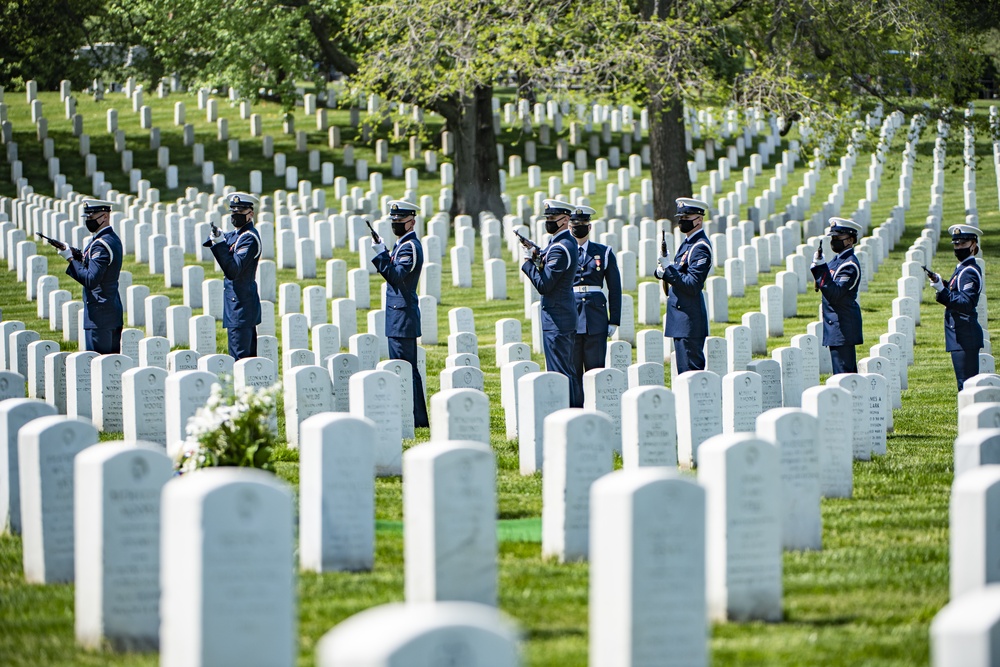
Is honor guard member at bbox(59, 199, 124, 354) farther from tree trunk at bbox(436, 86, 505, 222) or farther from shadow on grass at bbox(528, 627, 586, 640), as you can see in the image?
tree trunk at bbox(436, 86, 505, 222)

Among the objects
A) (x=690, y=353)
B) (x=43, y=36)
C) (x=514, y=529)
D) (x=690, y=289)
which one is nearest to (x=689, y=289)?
(x=690, y=289)

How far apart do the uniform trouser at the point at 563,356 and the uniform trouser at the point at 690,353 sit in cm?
91

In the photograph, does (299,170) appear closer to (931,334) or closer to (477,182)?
(477,182)

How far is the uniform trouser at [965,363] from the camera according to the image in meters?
12.8

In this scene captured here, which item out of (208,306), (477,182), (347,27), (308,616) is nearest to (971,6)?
(477,182)

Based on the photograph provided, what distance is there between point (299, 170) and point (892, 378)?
22.7m

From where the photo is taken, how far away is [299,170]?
111 feet

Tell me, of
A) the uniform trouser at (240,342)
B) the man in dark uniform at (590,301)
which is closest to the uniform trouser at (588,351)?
the man in dark uniform at (590,301)

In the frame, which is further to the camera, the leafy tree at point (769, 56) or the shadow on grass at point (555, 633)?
the leafy tree at point (769, 56)

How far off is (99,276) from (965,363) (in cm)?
751

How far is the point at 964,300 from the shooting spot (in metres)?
12.5

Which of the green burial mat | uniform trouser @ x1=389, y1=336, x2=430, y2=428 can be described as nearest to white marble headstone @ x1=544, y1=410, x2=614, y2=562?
the green burial mat

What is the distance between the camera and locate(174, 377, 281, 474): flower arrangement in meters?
7.43

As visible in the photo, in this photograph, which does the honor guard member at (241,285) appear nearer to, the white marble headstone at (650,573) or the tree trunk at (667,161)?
the white marble headstone at (650,573)
